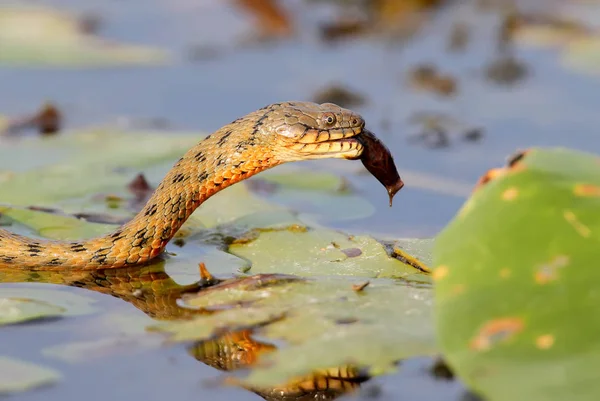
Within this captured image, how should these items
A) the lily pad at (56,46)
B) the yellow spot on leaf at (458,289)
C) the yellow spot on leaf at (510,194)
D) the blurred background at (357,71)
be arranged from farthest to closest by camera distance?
the lily pad at (56,46) < the blurred background at (357,71) < the yellow spot on leaf at (510,194) < the yellow spot on leaf at (458,289)

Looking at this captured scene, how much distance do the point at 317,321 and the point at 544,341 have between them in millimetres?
1038

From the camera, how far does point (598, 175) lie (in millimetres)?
3229

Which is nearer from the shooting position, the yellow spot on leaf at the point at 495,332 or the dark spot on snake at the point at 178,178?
the yellow spot on leaf at the point at 495,332

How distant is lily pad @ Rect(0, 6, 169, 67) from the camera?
961 cm

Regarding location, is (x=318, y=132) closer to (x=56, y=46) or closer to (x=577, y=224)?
(x=577, y=224)

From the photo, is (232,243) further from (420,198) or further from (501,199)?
(501,199)

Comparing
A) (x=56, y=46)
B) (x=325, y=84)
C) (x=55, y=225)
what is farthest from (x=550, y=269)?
(x=56, y=46)

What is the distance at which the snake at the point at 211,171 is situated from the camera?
509 centimetres

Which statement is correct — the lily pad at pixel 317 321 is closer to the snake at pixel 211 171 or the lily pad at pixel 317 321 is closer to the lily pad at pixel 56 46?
the snake at pixel 211 171

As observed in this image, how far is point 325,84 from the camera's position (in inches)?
367

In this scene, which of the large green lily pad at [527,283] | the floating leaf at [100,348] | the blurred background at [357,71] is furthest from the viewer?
the blurred background at [357,71]

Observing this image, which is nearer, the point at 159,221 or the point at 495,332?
the point at 495,332

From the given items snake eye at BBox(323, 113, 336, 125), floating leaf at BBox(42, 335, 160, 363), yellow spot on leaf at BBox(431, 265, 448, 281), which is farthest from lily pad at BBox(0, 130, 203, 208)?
yellow spot on leaf at BBox(431, 265, 448, 281)

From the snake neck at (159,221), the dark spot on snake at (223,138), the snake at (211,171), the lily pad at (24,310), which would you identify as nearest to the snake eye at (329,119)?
the snake at (211,171)
